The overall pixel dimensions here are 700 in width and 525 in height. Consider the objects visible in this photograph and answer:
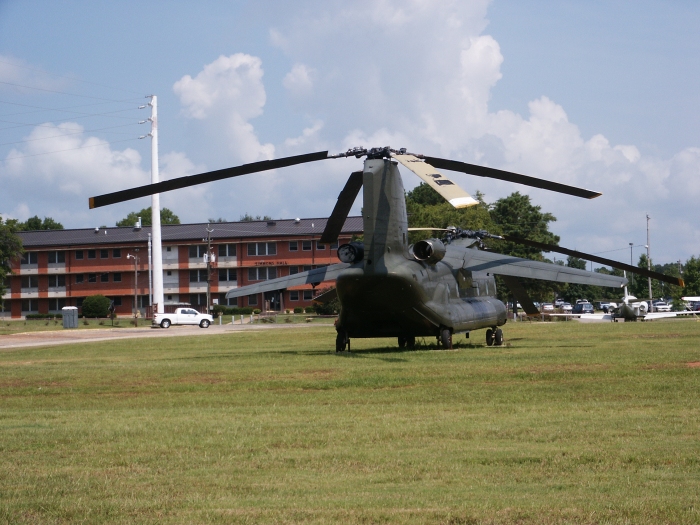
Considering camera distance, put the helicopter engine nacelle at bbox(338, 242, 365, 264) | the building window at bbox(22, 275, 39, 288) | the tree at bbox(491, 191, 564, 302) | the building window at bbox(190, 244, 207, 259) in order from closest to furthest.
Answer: the helicopter engine nacelle at bbox(338, 242, 365, 264) < the tree at bbox(491, 191, 564, 302) < the building window at bbox(190, 244, 207, 259) < the building window at bbox(22, 275, 39, 288)

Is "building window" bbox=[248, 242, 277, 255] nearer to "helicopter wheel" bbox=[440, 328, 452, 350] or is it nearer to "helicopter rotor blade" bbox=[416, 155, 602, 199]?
"helicopter wheel" bbox=[440, 328, 452, 350]

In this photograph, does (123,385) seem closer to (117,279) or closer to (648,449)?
(648,449)

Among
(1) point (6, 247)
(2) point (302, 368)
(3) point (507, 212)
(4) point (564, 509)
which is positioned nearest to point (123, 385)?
(2) point (302, 368)

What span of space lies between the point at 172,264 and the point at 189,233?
14.2 ft

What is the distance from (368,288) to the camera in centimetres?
2420

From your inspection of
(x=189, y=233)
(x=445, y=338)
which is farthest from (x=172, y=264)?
(x=445, y=338)

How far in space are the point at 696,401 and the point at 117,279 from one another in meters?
101

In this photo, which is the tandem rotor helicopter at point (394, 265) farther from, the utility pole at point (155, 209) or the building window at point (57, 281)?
the building window at point (57, 281)

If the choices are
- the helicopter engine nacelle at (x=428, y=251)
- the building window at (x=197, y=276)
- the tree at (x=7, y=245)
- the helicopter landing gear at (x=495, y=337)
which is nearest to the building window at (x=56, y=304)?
the building window at (x=197, y=276)

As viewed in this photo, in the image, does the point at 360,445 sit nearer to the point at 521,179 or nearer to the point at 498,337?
the point at 521,179

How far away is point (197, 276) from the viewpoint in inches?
4309

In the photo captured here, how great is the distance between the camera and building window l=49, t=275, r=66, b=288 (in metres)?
111

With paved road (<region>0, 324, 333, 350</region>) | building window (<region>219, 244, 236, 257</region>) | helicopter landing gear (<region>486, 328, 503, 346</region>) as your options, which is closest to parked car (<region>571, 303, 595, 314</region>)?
building window (<region>219, 244, 236, 257</region>)

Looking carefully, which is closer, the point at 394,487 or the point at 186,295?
the point at 394,487
